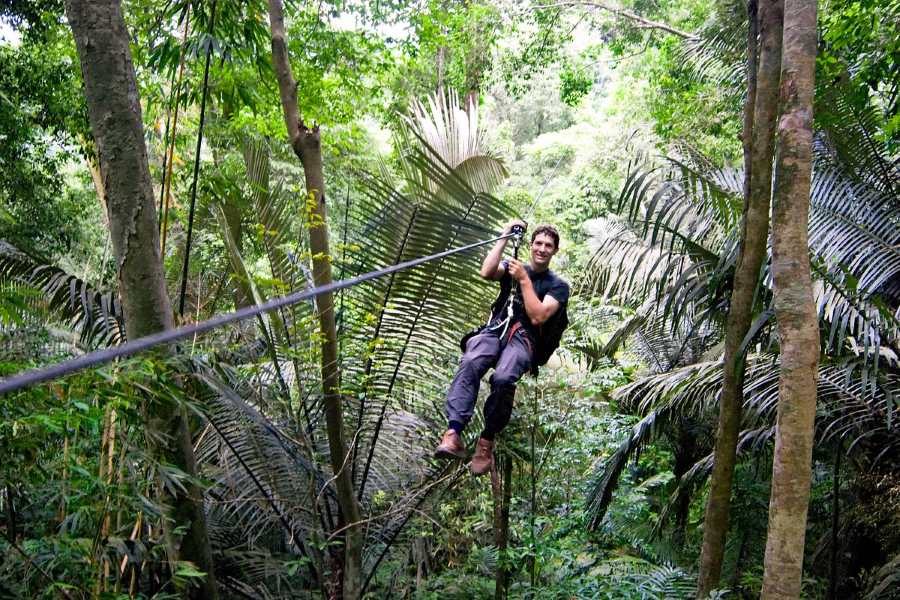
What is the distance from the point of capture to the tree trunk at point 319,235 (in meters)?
3.90

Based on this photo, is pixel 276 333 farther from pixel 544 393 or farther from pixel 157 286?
pixel 544 393

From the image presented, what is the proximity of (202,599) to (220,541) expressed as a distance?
216cm

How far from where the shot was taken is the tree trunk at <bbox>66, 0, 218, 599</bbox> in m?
2.85

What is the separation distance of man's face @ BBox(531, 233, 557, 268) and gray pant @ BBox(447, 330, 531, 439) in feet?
1.32

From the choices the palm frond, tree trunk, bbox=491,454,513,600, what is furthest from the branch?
the palm frond

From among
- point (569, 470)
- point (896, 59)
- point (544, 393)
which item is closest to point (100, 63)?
point (896, 59)

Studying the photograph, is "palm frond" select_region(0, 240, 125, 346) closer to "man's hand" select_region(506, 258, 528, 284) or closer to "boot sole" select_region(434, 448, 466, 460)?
"boot sole" select_region(434, 448, 466, 460)

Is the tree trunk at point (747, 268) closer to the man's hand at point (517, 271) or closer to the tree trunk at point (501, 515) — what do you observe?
the man's hand at point (517, 271)

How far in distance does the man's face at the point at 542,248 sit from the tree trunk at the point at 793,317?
4.55ft

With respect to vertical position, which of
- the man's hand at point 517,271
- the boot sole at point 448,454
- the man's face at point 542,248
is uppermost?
the man's face at point 542,248

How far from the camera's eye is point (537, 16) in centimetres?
1089

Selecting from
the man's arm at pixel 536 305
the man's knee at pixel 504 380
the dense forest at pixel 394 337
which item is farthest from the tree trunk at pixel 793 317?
the man's knee at pixel 504 380

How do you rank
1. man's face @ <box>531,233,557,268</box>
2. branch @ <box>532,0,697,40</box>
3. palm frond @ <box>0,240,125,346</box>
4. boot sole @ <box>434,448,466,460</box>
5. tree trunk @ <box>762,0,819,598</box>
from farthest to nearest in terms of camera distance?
branch @ <box>532,0,697,40</box> → palm frond @ <box>0,240,125,346</box> → man's face @ <box>531,233,557,268</box> → boot sole @ <box>434,448,466,460</box> → tree trunk @ <box>762,0,819,598</box>

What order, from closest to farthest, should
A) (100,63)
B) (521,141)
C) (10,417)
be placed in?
1. (10,417)
2. (100,63)
3. (521,141)
